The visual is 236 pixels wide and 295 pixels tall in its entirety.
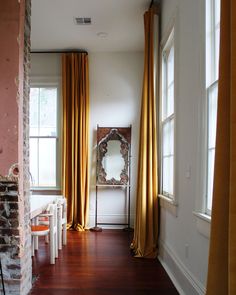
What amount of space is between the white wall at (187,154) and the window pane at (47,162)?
2.99 m

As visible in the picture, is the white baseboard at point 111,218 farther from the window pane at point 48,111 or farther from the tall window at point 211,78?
the tall window at point 211,78

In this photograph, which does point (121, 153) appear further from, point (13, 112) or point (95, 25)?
point (13, 112)

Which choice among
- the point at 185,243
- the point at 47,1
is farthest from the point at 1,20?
the point at 185,243

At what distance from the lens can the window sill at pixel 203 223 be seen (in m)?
1.94

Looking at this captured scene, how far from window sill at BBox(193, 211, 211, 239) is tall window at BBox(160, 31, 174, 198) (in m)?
1.26

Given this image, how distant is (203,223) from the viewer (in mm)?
2047

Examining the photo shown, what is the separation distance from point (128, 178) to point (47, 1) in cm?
319

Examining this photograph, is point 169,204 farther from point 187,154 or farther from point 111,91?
point 111,91

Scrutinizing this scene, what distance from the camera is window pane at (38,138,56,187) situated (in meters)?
5.52

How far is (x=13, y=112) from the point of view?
2486mm

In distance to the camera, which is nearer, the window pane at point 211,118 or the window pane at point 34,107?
the window pane at point 211,118

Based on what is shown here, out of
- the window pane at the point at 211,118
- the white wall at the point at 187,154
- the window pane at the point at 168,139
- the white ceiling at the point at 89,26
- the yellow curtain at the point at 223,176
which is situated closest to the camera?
the yellow curtain at the point at 223,176

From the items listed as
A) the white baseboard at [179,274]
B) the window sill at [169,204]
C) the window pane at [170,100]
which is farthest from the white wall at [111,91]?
the white baseboard at [179,274]

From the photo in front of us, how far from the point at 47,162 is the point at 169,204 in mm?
3125
